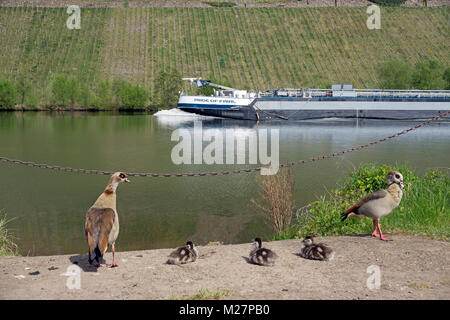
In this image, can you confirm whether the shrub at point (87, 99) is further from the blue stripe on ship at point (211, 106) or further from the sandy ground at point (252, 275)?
the sandy ground at point (252, 275)

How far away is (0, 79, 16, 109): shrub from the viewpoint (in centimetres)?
8447

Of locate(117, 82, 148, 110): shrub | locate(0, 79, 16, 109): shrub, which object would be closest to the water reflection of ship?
locate(117, 82, 148, 110): shrub

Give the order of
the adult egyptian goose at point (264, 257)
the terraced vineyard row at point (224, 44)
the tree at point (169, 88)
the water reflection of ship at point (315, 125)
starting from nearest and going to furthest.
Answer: the adult egyptian goose at point (264, 257) < the water reflection of ship at point (315, 125) < the tree at point (169, 88) < the terraced vineyard row at point (224, 44)

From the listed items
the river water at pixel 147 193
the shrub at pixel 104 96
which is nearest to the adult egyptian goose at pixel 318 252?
the river water at pixel 147 193

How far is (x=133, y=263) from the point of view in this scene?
722 centimetres

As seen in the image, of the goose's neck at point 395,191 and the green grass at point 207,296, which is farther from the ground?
the goose's neck at point 395,191

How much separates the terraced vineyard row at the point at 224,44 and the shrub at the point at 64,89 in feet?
31.5

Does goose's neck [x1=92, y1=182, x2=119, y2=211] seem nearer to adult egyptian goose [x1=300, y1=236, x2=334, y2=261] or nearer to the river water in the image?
adult egyptian goose [x1=300, y1=236, x2=334, y2=261]

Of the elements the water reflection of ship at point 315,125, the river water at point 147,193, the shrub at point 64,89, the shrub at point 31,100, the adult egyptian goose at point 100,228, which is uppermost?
the shrub at point 64,89

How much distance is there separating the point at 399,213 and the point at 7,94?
88.4 m

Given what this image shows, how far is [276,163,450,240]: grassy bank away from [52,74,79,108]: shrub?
84.9 metres

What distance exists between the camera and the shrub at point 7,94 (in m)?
84.5

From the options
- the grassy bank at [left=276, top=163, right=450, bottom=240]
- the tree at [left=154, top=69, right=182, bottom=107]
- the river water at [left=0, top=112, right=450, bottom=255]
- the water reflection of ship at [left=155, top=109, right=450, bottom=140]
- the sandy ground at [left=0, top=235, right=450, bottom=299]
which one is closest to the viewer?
the sandy ground at [left=0, top=235, right=450, bottom=299]
